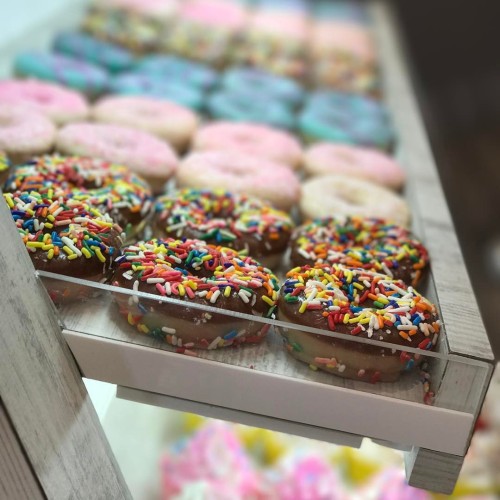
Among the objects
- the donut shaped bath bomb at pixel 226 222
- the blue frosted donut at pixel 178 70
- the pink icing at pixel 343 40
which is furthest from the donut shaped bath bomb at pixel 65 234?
the pink icing at pixel 343 40

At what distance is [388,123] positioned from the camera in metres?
2.26

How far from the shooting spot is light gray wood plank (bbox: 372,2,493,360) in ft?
3.43

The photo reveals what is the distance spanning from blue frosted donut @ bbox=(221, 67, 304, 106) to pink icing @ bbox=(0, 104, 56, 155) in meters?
0.85

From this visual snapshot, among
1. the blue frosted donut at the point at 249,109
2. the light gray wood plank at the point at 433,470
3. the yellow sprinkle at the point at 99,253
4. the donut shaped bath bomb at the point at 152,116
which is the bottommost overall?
the light gray wood plank at the point at 433,470

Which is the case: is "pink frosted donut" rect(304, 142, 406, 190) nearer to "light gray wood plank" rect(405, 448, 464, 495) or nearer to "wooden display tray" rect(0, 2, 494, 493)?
"wooden display tray" rect(0, 2, 494, 493)

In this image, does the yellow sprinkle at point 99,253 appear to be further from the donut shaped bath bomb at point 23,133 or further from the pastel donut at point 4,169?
the donut shaped bath bomb at point 23,133

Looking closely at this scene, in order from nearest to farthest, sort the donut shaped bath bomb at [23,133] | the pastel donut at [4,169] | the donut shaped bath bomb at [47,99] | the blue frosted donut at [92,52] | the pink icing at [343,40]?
the pastel donut at [4,169] < the donut shaped bath bomb at [23,133] < the donut shaped bath bomb at [47,99] < the blue frosted donut at [92,52] < the pink icing at [343,40]

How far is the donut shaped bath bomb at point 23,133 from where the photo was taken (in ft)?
4.99

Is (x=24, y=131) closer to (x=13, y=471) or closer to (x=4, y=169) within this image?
(x=4, y=169)

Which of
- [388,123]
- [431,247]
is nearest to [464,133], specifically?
[388,123]

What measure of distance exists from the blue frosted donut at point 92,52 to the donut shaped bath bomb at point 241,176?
2.70ft

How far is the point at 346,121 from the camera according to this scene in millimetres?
2209

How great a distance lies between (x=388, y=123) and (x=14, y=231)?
1.58m

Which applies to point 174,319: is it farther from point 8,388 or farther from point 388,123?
→ point 388,123
